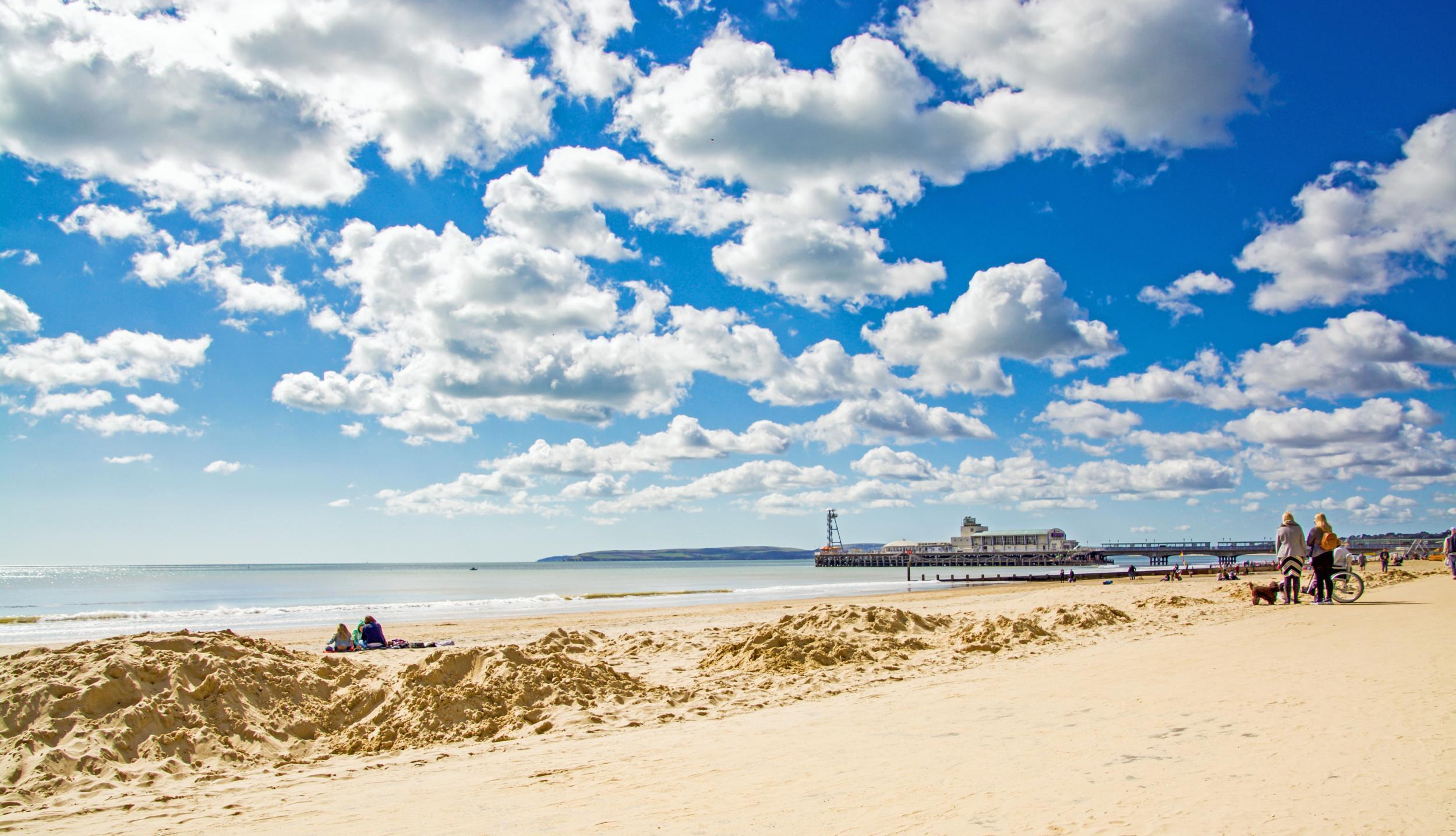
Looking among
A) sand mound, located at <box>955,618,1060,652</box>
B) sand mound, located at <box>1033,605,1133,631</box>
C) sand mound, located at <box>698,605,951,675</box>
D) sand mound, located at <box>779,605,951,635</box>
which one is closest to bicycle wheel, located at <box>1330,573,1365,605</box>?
sand mound, located at <box>1033,605,1133,631</box>

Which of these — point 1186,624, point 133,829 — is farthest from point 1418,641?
point 133,829

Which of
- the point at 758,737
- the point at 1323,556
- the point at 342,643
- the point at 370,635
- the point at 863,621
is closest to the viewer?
the point at 758,737

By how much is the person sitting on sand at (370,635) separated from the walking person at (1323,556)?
19683 mm

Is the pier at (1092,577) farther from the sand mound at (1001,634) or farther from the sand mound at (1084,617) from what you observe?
Result: the sand mound at (1001,634)

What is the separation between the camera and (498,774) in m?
6.70

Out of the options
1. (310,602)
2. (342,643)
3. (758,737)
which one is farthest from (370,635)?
(310,602)

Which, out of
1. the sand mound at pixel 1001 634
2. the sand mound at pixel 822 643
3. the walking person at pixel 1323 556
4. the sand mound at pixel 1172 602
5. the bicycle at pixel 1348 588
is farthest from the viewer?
the sand mound at pixel 1172 602

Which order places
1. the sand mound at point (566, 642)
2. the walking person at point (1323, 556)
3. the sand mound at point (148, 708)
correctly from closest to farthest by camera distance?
the sand mound at point (148, 708) → the sand mound at point (566, 642) → the walking person at point (1323, 556)

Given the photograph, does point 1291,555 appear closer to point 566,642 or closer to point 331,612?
point 566,642

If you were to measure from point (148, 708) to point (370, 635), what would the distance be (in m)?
7.34

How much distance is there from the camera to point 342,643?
49.9 feet

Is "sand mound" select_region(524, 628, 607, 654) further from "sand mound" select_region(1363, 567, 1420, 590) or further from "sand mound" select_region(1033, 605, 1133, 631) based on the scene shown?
"sand mound" select_region(1363, 567, 1420, 590)

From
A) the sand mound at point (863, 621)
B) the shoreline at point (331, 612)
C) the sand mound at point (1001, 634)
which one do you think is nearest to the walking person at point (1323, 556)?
the sand mound at point (1001, 634)

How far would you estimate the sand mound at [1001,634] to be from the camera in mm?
14172
